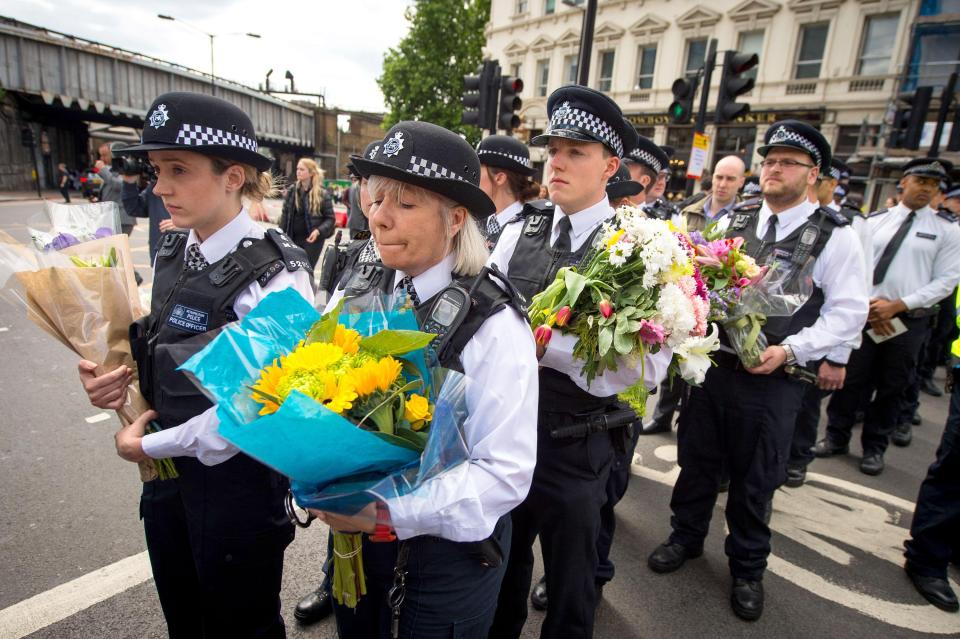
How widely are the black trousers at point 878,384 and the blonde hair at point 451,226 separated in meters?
4.81

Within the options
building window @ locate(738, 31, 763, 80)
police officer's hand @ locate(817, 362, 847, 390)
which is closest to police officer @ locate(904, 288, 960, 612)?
police officer's hand @ locate(817, 362, 847, 390)

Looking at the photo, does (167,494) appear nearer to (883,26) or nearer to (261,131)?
(883,26)

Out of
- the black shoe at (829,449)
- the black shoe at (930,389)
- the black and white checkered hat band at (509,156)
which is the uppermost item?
the black and white checkered hat band at (509,156)

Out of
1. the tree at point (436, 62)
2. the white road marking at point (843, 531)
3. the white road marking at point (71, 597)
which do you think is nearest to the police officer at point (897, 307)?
the white road marking at point (843, 531)

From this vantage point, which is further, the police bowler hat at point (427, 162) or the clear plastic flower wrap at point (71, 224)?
the clear plastic flower wrap at point (71, 224)

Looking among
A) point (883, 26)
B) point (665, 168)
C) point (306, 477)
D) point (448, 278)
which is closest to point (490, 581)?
point (306, 477)

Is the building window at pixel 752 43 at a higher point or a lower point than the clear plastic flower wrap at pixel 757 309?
higher

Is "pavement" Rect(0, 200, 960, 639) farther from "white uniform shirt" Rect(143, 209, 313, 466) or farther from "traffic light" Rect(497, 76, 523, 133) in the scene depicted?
"traffic light" Rect(497, 76, 523, 133)

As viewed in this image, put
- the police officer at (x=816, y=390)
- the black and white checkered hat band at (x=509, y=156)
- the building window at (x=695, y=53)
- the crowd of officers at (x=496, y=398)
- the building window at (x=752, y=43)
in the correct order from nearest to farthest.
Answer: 1. the crowd of officers at (x=496, y=398)
2. the police officer at (x=816, y=390)
3. the black and white checkered hat band at (x=509, y=156)
4. the building window at (x=752, y=43)
5. the building window at (x=695, y=53)

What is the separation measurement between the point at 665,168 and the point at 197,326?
Result: 4.58m

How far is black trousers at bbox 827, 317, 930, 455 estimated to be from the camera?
4.82 m

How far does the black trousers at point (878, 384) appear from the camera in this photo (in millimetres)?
Answer: 4820

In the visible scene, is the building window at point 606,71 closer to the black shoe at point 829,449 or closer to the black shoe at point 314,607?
the black shoe at point 829,449

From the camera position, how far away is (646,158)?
4.61 meters
